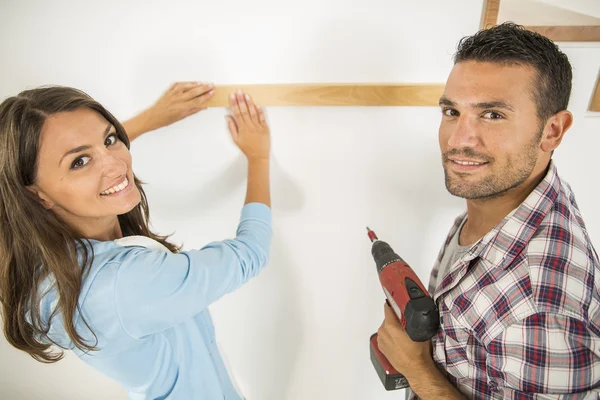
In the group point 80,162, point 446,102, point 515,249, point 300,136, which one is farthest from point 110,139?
point 515,249

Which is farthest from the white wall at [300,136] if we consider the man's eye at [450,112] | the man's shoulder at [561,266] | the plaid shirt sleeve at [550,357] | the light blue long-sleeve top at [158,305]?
the plaid shirt sleeve at [550,357]

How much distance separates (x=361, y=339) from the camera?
4.40 ft

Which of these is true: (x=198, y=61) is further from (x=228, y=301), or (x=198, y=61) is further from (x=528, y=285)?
(x=528, y=285)

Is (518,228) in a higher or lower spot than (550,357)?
higher

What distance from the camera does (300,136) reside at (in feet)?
3.48

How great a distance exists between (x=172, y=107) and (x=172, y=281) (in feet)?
1.73

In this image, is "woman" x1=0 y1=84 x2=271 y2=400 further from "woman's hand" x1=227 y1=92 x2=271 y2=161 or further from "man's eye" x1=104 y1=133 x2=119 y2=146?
"woman's hand" x1=227 y1=92 x2=271 y2=161

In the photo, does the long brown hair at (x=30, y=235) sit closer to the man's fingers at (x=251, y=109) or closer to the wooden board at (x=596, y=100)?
the man's fingers at (x=251, y=109)

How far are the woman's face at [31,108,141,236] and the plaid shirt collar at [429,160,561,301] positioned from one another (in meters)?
0.82

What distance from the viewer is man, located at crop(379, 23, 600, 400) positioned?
2.11ft

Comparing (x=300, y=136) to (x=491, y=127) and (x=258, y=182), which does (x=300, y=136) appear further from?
(x=491, y=127)

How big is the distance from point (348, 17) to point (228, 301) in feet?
3.43

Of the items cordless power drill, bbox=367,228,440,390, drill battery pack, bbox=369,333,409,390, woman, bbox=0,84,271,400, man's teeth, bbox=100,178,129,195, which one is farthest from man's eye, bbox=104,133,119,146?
drill battery pack, bbox=369,333,409,390

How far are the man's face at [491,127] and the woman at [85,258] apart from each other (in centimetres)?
54
